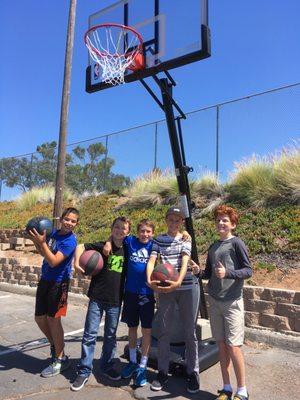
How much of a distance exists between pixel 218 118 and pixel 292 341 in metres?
10.2

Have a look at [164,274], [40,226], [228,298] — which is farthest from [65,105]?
[228,298]

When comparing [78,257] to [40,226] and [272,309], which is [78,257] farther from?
[272,309]

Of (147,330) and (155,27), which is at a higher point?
(155,27)

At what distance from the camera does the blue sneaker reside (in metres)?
4.80

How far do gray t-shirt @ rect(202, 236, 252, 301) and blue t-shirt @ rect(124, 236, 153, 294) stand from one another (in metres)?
0.81

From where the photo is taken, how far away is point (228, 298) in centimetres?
421

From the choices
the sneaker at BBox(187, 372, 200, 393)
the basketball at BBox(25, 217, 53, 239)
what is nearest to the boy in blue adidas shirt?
the sneaker at BBox(187, 372, 200, 393)

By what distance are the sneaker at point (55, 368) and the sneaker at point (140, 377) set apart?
3.24 feet

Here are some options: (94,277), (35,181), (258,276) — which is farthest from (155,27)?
(35,181)

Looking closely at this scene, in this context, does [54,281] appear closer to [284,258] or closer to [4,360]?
[4,360]

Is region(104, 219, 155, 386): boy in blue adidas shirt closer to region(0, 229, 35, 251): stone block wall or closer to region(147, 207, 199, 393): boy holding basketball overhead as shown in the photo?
region(147, 207, 199, 393): boy holding basketball overhead

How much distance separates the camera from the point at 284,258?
25.0 feet

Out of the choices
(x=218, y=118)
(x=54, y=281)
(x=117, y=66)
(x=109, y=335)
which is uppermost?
(x=218, y=118)

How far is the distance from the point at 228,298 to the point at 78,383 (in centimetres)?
187
